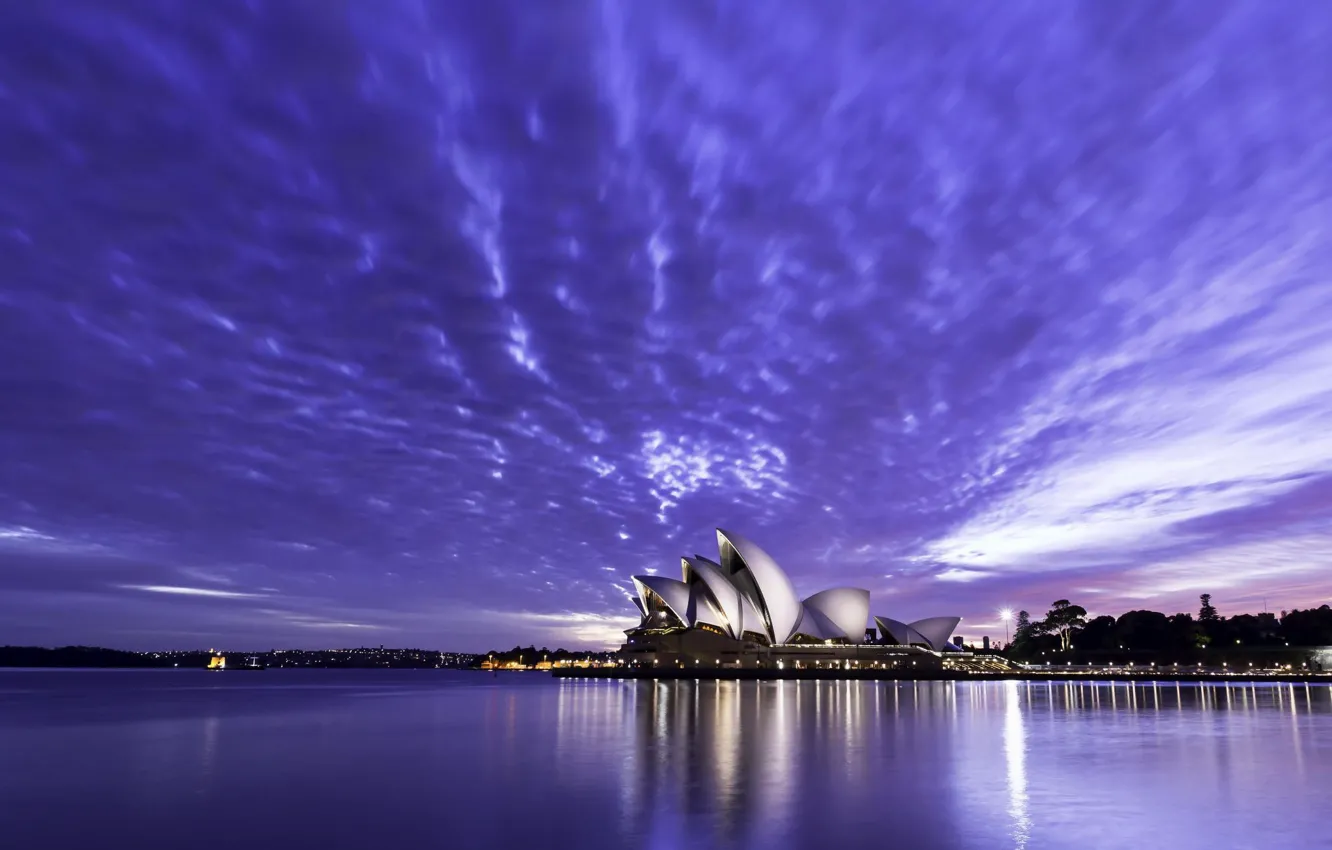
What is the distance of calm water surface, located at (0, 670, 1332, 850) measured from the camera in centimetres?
1425

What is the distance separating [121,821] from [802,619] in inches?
3730

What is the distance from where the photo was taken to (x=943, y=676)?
10538 cm

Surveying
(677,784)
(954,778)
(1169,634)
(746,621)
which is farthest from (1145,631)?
(677,784)

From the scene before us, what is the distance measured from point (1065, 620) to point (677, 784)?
165 m

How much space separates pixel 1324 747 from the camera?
2739cm

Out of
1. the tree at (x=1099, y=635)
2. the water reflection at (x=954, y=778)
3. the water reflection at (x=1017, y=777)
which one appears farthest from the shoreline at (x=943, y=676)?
the water reflection at (x=1017, y=777)

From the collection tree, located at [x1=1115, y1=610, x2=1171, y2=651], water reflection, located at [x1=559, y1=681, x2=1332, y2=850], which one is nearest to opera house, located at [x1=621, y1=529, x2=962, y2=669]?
water reflection, located at [x1=559, y1=681, x2=1332, y2=850]

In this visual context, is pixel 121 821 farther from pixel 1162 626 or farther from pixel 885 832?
pixel 1162 626

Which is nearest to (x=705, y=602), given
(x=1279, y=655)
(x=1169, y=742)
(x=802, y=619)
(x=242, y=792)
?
(x=802, y=619)

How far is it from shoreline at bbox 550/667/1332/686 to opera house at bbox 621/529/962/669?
1721 mm

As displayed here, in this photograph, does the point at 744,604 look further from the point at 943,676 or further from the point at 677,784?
the point at 677,784

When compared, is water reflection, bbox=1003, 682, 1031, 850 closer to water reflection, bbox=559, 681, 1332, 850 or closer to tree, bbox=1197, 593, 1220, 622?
water reflection, bbox=559, 681, 1332, 850

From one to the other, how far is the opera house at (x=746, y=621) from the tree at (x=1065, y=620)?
206ft

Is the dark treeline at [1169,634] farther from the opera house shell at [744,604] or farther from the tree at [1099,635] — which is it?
the opera house shell at [744,604]
